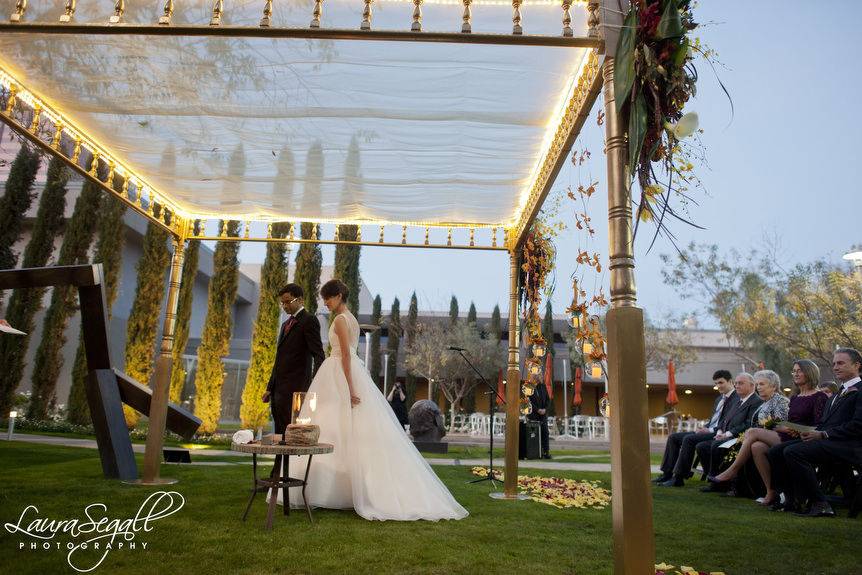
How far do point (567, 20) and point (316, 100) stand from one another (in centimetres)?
185

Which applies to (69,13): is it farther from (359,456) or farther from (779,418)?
(779,418)

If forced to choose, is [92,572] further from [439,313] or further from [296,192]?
[439,313]

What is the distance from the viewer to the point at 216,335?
1560cm

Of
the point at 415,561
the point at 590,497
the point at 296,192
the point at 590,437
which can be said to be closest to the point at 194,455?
the point at 296,192

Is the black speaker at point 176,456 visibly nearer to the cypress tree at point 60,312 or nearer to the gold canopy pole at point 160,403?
the gold canopy pole at point 160,403

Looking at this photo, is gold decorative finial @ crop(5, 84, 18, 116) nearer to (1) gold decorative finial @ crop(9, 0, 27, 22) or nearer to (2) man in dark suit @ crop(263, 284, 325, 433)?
(1) gold decorative finial @ crop(9, 0, 27, 22)

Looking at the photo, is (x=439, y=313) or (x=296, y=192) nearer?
(x=296, y=192)

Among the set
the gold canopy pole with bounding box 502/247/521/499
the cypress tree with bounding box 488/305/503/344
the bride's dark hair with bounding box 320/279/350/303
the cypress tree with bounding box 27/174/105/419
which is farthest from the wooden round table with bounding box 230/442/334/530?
the cypress tree with bounding box 488/305/503/344

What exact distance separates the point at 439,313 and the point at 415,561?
94.7 ft

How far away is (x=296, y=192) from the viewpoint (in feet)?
17.2

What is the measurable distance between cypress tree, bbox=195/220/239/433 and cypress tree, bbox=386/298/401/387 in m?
11.7

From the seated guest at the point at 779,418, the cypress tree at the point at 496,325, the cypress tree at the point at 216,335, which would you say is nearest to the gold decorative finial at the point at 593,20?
the seated guest at the point at 779,418

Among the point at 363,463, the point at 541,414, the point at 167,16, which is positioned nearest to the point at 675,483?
the point at 541,414

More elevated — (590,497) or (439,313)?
(439,313)
